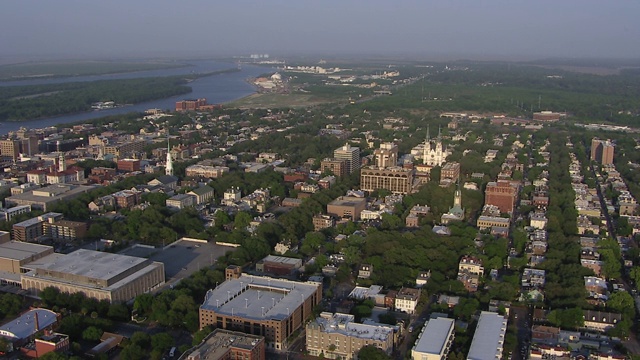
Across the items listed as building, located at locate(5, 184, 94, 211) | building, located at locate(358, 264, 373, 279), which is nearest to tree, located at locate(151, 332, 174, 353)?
building, located at locate(358, 264, 373, 279)

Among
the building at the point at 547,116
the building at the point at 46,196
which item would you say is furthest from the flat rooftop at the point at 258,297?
the building at the point at 547,116

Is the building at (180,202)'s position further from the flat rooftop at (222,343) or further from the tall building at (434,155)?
the tall building at (434,155)

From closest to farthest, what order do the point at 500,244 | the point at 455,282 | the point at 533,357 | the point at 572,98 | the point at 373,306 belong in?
the point at 533,357 → the point at 373,306 → the point at 455,282 → the point at 500,244 → the point at 572,98

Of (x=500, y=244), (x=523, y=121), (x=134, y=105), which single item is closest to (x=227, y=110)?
(x=134, y=105)

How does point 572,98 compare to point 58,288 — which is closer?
point 58,288

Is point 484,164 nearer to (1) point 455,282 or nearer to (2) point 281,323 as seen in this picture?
(1) point 455,282

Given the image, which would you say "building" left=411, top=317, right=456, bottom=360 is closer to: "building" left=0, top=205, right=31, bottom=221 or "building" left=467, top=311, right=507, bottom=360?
"building" left=467, top=311, right=507, bottom=360
